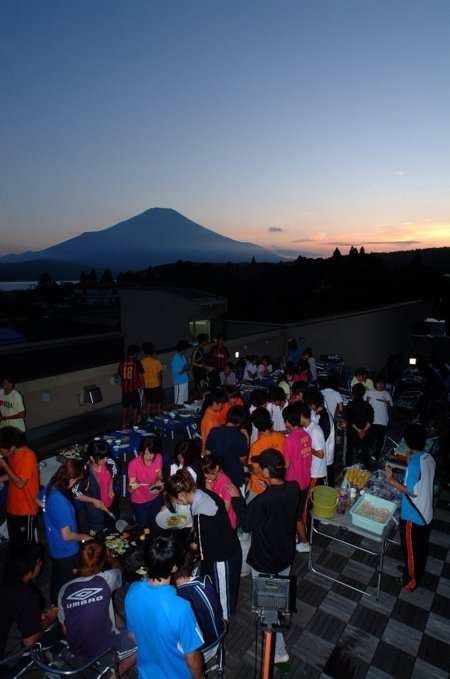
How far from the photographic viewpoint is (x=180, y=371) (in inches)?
376

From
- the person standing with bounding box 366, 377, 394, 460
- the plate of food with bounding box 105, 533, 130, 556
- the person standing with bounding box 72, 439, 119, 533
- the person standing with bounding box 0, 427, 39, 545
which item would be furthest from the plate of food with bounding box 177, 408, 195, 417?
the plate of food with bounding box 105, 533, 130, 556

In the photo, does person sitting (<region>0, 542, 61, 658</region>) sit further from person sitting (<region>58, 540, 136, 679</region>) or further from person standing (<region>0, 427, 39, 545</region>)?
person standing (<region>0, 427, 39, 545</region>)

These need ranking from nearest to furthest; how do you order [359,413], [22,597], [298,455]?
[22,597], [298,455], [359,413]

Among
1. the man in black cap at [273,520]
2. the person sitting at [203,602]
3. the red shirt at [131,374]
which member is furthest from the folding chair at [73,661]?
the red shirt at [131,374]

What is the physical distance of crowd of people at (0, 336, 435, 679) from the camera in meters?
2.46

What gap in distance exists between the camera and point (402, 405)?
33.6 ft

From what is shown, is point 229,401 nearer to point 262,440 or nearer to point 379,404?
point 262,440

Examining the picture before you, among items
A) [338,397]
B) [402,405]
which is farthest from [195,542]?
[402,405]

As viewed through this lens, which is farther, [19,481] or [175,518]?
[19,481]

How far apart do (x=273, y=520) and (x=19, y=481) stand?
9.22 ft

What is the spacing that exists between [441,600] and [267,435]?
264 centimetres

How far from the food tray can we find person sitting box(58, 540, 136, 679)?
103 inches

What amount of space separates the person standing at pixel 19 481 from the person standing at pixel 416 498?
3969mm

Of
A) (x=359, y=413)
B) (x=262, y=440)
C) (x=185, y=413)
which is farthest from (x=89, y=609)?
(x=185, y=413)
